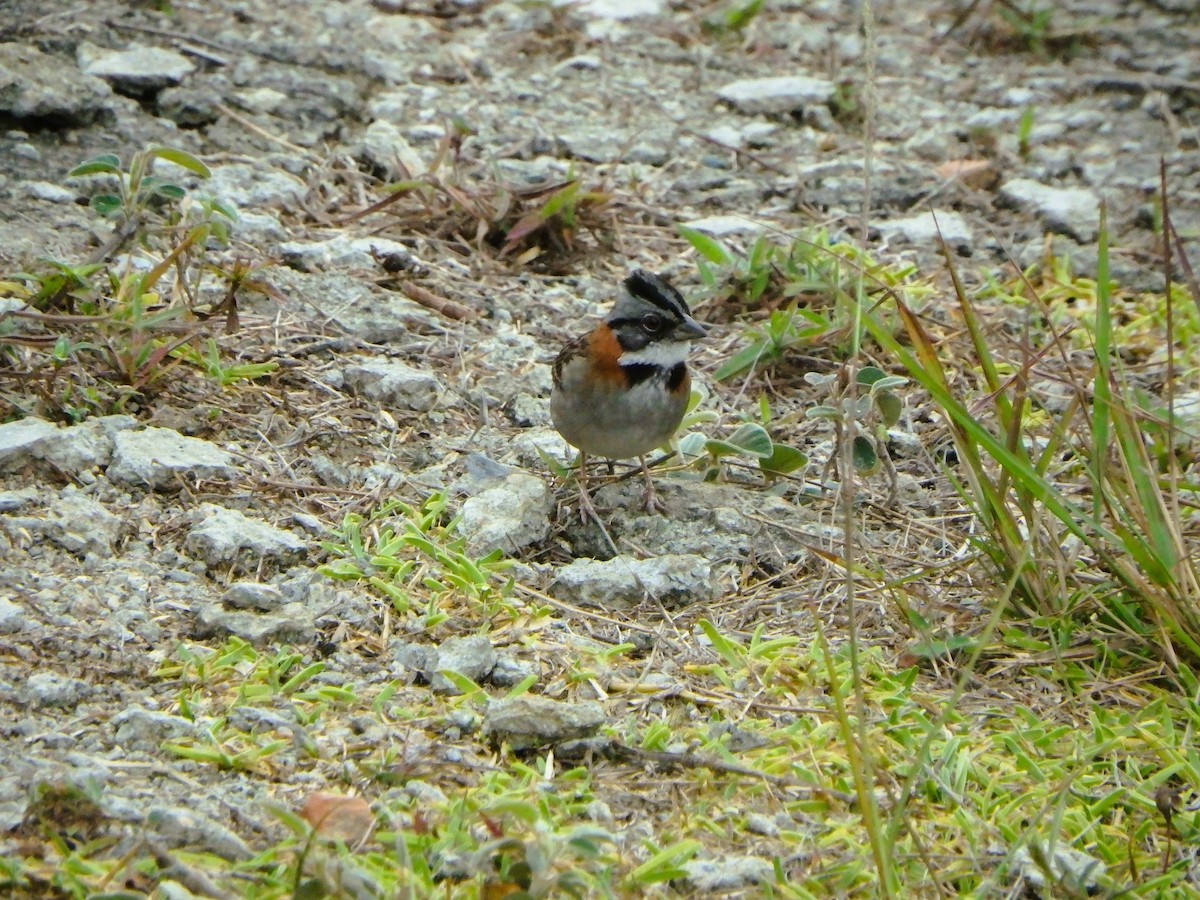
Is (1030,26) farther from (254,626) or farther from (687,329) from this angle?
(254,626)

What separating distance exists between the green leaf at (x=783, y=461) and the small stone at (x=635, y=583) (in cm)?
71

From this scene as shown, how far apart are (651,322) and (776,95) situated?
3223mm

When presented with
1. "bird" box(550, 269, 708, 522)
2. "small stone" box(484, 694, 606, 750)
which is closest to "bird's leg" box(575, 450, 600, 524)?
"bird" box(550, 269, 708, 522)

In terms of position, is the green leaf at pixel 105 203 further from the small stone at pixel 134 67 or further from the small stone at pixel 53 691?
the small stone at pixel 53 691

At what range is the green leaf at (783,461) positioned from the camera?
4.65m

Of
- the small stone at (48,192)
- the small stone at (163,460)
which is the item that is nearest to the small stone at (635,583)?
the small stone at (163,460)

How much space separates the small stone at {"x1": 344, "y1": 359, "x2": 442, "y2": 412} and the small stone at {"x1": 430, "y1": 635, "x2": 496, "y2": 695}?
157 cm

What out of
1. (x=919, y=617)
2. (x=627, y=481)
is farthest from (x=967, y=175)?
(x=919, y=617)

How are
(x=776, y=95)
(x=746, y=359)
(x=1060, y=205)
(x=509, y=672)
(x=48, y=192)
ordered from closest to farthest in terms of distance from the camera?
1. (x=509, y=672)
2. (x=746, y=359)
3. (x=48, y=192)
4. (x=1060, y=205)
5. (x=776, y=95)

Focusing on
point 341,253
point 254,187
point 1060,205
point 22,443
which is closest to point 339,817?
point 22,443

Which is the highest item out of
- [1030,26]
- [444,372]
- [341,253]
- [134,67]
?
[1030,26]

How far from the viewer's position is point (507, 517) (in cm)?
429

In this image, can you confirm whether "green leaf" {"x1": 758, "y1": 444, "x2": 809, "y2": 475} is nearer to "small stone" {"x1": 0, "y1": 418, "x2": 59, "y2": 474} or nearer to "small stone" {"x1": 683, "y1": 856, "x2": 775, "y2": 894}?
"small stone" {"x1": 683, "y1": 856, "x2": 775, "y2": 894}

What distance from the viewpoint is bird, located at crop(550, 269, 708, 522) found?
459cm
